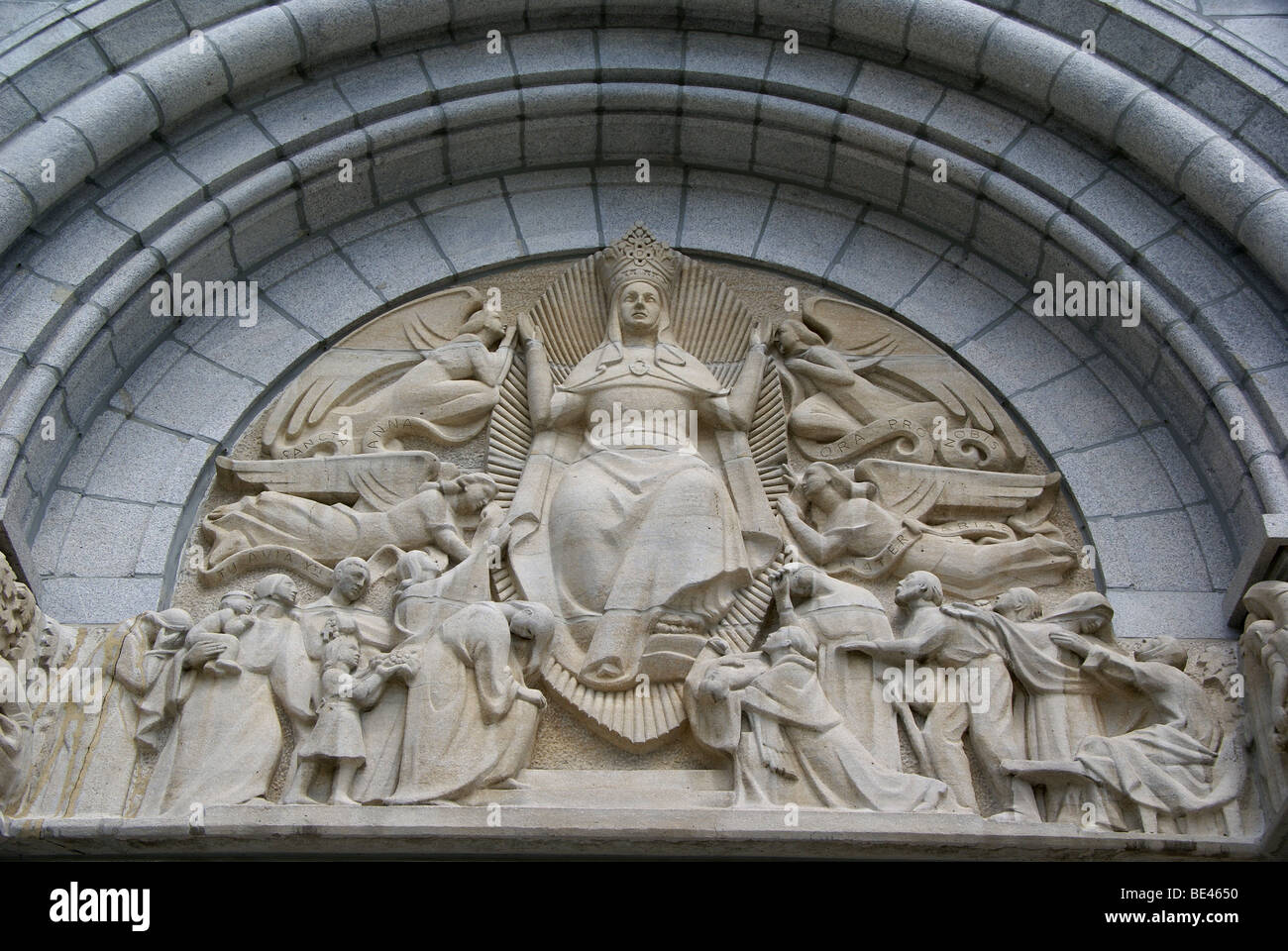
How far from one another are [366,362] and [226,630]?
2023mm

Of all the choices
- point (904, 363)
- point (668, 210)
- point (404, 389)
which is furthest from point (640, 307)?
point (904, 363)

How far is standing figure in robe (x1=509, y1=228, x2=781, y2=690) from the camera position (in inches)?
326

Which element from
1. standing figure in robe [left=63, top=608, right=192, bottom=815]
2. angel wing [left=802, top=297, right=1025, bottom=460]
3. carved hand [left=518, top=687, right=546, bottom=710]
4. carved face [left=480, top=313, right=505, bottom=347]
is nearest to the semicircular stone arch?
angel wing [left=802, top=297, right=1025, bottom=460]

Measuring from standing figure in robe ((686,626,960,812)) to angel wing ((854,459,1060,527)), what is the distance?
4.10 feet

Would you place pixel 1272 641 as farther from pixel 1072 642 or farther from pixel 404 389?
pixel 404 389

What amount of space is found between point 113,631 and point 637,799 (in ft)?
8.87

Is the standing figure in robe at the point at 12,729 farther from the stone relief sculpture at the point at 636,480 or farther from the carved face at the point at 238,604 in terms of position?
the stone relief sculpture at the point at 636,480

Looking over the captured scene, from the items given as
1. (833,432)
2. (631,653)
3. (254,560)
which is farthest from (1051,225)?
(254,560)

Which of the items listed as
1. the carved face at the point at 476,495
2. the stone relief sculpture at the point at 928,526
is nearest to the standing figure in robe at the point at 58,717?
the carved face at the point at 476,495

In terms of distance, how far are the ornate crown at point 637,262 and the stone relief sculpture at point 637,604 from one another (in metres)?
0.02

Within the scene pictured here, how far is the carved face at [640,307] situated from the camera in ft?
31.4

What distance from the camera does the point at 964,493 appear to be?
902 cm

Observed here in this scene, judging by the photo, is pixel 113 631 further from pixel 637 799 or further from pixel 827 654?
pixel 827 654

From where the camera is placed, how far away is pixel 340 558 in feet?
28.7
